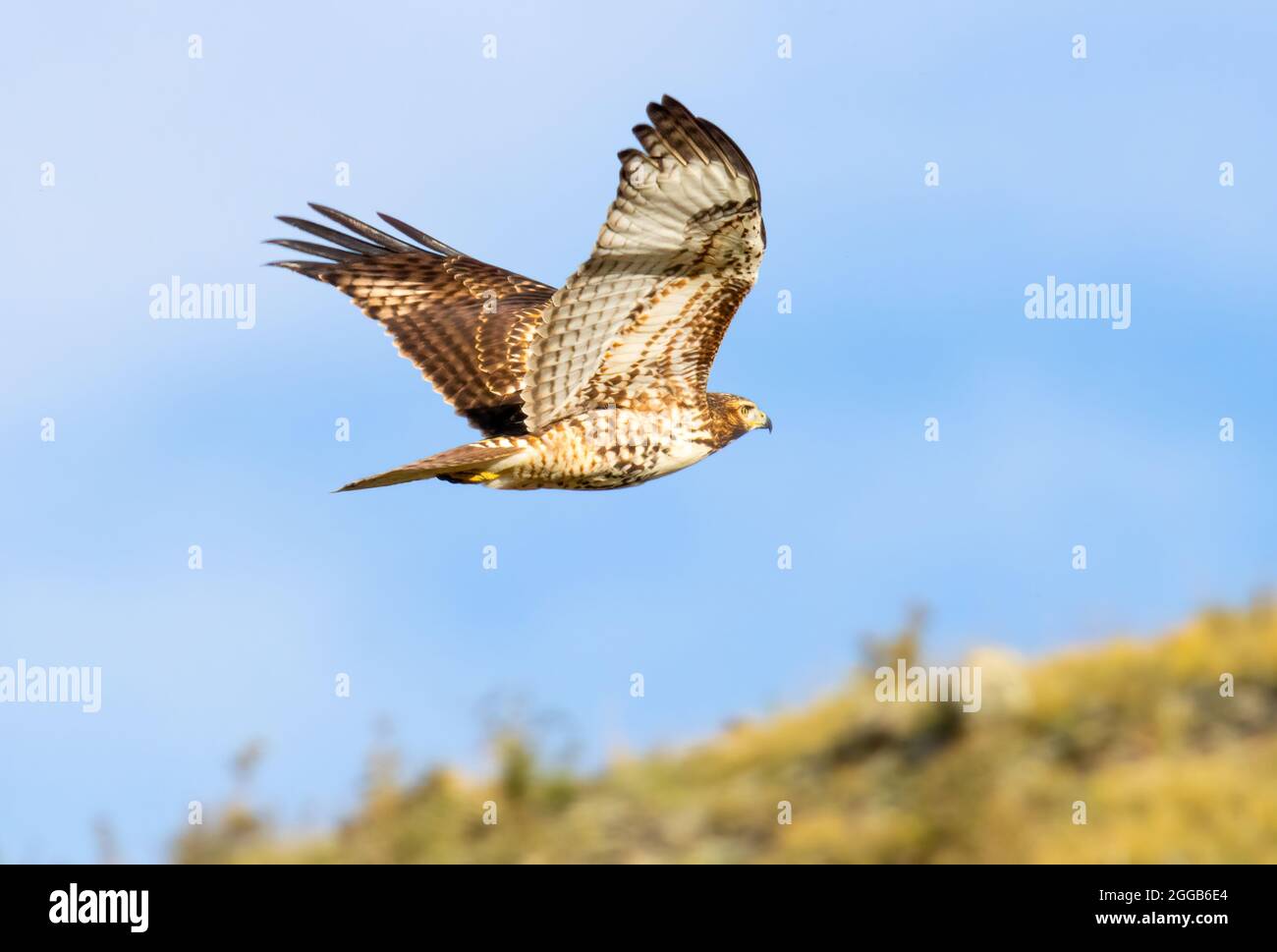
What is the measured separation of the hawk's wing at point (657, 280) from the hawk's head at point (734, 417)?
286 millimetres

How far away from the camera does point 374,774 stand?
13.3m

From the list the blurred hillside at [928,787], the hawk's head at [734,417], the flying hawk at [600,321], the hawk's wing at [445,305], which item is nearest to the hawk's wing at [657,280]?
the flying hawk at [600,321]

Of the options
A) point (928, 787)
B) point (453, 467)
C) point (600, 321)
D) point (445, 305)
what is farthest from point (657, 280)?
point (928, 787)

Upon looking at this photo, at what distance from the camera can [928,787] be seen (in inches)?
539

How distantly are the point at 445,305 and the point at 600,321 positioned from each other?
2.08 metres

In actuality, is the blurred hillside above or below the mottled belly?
below

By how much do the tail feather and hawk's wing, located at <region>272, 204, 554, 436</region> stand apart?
0.79 m

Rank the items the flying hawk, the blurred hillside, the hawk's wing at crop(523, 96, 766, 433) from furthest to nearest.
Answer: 1. the blurred hillside
2. the flying hawk
3. the hawk's wing at crop(523, 96, 766, 433)

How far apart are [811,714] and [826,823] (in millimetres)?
1930

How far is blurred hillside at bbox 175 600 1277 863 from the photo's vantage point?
42.4 feet

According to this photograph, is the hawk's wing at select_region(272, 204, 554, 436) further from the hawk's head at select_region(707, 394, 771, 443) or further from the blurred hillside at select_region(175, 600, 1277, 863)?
the blurred hillside at select_region(175, 600, 1277, 863)

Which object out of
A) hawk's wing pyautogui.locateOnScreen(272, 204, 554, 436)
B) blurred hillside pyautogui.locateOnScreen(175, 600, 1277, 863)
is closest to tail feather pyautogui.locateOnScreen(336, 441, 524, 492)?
hawk's wing pyautogui.locateOnScreen(272, 204, 554, 436)
